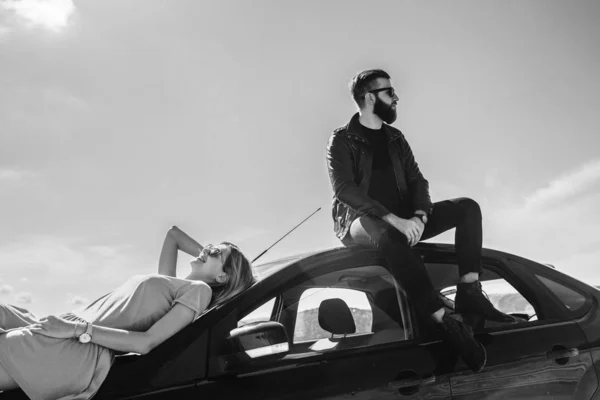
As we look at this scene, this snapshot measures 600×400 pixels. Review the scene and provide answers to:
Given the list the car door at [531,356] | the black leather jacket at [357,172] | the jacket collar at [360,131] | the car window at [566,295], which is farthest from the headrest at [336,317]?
the jacket collar at [360,131]

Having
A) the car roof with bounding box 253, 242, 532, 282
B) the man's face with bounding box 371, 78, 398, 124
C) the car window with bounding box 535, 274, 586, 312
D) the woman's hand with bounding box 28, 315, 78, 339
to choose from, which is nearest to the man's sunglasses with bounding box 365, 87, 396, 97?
the man's face with bounding box 371, 78, 398, 124

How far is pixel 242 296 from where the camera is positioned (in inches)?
94.9

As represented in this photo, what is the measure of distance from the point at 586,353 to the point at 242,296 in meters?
1.79

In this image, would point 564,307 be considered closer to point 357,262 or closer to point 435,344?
point 435,344

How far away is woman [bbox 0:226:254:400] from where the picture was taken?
2.18 metres

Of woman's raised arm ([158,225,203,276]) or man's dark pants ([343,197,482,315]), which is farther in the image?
woman's raised arm ([158,225,203,276])

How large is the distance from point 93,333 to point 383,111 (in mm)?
2364

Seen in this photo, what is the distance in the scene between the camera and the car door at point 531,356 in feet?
8.34

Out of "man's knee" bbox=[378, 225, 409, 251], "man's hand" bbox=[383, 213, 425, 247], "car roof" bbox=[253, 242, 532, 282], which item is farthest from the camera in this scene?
"man's hand" bbox=[383, 213, 425, 247]

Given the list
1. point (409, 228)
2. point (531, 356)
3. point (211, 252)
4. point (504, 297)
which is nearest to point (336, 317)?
point (409, 228)

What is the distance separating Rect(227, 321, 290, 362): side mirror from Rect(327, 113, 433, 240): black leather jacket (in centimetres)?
119

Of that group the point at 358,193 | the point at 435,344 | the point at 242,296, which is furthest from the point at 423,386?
the point at 358,193

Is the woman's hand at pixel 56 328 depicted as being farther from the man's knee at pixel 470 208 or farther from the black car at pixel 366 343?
the man's knee at pixel 470 208

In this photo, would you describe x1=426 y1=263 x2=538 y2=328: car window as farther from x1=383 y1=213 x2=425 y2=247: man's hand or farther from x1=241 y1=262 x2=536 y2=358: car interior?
x1=383 y1=213 x2=425 y2=247: man's hand
